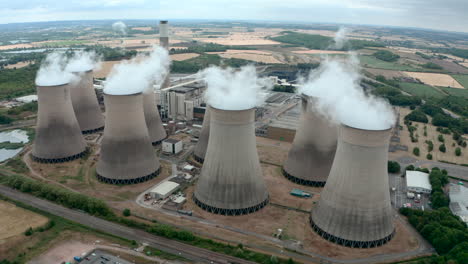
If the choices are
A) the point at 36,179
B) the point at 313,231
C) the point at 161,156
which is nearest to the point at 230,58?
the point at 161,156

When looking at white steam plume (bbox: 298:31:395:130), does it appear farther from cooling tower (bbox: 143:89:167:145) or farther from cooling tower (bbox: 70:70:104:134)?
cooling tower (bbox: 70:70:104:134)

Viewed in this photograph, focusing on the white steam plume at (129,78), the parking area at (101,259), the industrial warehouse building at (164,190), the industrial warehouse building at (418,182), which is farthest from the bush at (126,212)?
the industrial warehouse building at (418,182)

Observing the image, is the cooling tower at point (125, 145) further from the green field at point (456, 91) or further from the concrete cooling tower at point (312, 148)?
the green field at point (456, 91)

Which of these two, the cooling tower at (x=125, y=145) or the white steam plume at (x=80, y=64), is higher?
the white steam plume at (x=80, y=64)

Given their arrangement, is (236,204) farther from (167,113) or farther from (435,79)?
(435,79)

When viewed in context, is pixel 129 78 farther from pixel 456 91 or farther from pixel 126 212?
pixel 456 91

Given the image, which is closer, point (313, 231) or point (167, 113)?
point (313, 231)

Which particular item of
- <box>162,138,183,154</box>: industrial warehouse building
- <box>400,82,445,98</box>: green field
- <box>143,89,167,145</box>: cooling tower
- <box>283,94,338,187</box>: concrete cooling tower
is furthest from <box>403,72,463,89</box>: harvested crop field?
<box>162,138,183,154</box>: industrial warehouse building
